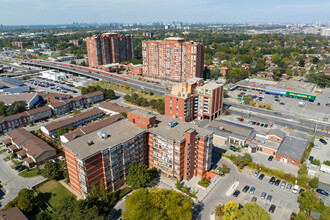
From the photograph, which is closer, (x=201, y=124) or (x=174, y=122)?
(x=174, y=122)

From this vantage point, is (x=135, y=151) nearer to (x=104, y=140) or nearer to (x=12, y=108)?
(x=104, y=140)

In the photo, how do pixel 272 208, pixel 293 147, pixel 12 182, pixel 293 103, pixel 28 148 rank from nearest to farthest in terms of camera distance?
pixel 272 208 → pixel 12 182 → pixel 28 148 → pixel 293 147 → pixel 293 103

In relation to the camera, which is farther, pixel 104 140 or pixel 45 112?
pixel 45 112

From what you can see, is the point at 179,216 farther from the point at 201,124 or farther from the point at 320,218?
the point at 201,124

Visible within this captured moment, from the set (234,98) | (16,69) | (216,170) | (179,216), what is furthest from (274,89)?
(16,69)

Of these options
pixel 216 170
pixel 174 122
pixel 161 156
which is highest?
pixel 174 122

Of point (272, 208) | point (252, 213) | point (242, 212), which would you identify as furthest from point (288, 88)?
point (252, 213)

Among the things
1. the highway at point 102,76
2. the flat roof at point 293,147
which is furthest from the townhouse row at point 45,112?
the flat roof at point 293,147
